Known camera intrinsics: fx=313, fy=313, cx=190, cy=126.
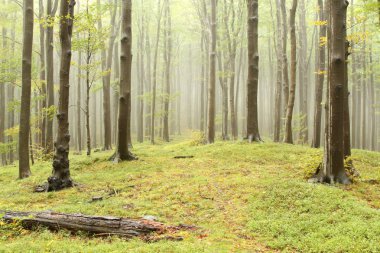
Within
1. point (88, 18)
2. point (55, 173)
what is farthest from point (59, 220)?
point (88, 18)

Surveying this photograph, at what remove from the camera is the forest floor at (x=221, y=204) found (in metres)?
5.02

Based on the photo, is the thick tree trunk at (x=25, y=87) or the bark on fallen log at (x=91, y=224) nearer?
the bark on fallen log at (x=91, y=224)

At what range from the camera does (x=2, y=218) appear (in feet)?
19.2

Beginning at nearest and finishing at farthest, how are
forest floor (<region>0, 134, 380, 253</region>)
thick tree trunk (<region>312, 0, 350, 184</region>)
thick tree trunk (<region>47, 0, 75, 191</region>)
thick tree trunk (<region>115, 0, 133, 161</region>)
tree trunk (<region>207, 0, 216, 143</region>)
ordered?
forest floor (<region>0, 134, 380, 253</region>)
thick tree trunk (<region>312, 0, 350, 184</region>)
thick tree trunk (<region>47, 0, 75, 191</region>)
thick tree trunk (<region>115, 0, 133, 161</region>)
tree trunk (<region>207, 0, 216, 143</region>)

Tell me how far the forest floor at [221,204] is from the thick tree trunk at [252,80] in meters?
2.00

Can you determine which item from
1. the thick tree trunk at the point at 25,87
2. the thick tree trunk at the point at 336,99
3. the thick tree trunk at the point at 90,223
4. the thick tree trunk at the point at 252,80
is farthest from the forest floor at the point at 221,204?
the thick tree trunk at the point at 252,80

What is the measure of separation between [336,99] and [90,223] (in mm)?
6288

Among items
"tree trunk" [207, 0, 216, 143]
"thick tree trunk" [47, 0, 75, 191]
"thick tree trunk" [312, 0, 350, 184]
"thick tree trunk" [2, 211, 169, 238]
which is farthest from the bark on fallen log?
"tree trunk" [207, 0, 216, 143]

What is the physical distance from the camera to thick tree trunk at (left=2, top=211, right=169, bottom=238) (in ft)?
18.0

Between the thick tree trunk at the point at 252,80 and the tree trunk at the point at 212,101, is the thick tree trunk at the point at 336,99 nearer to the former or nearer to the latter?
the thick tree trunk at the point at 252,80

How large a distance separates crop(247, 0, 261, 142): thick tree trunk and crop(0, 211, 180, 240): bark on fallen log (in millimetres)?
9081

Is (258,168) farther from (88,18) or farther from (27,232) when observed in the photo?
(88,18)

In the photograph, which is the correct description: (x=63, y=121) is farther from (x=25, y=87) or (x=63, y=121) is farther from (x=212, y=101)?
(x=212, y=101)

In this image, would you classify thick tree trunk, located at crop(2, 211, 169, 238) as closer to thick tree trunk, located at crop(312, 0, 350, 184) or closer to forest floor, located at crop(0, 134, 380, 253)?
forest floor, located at crop(0, 134, 380, 253)
